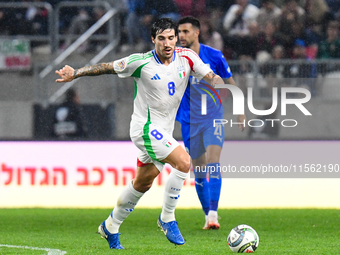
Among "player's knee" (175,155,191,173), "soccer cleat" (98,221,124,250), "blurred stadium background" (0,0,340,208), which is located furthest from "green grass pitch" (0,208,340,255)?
"player's knee" (175,155,191,173)

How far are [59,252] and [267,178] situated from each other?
14.6 feet

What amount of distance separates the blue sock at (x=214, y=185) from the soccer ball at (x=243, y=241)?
1819 millimetres

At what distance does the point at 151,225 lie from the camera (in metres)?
7.05

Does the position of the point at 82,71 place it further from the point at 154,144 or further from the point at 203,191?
the point at 203,191

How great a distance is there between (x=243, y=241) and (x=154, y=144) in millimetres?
994

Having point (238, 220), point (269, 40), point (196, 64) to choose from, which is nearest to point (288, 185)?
point (238, 220)

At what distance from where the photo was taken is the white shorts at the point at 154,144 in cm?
488

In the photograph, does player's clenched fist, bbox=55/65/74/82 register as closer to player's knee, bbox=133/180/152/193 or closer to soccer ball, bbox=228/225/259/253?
player's knee, bbox=133/180/152/193

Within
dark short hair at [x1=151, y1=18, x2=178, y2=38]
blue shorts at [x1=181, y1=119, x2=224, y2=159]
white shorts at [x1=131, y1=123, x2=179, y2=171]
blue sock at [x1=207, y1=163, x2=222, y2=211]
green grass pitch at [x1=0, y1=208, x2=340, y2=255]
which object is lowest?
green grass pitch at [x1=0, y1=208, x2=340, y2=255]

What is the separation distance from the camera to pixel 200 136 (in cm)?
684

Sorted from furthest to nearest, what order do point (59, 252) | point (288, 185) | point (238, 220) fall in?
point (288, 185) < point (238, 220) < point (59, 252)

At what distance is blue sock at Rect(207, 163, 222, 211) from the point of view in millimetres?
6600

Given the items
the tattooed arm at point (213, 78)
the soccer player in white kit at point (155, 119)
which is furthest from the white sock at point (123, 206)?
the tattooed arm at point (213, 78)

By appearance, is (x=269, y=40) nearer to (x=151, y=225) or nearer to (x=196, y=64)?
(x=151, y=225)
